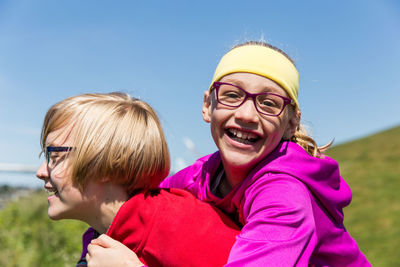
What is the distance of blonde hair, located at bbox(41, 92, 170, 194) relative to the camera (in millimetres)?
2115

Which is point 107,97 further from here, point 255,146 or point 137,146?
point 255,146

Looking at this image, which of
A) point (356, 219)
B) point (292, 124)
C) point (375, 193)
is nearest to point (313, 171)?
point (292, 124)

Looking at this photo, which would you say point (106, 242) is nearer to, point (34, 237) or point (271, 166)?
point (271, 166)

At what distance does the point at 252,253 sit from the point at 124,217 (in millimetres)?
624

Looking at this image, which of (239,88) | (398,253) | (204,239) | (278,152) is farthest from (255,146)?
(398,253)

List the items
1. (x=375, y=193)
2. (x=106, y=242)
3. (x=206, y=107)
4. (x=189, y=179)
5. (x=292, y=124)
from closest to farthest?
(x=106, y=242), (x=292, y=124), (x=206, y=107), (x=189, y=179), (x=375, y=193)

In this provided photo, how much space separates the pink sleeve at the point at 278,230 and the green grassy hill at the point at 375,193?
800 centimetres

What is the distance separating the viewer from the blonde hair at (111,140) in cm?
212

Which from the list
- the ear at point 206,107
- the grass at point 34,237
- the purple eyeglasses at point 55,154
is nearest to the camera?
the purple eyeglasses at point 55,154

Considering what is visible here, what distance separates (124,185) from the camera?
2.21 metres

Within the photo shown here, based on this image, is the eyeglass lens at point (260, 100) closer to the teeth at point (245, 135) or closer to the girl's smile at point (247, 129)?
the girl's smile at point (247, 129)

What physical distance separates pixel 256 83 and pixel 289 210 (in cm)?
69

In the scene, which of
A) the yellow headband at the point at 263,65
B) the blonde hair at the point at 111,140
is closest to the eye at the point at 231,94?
the yellow headband at the point at 263,65

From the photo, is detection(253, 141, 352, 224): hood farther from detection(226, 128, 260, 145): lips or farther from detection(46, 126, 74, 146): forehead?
detection(46, 126, 74, 146): forehead
